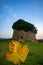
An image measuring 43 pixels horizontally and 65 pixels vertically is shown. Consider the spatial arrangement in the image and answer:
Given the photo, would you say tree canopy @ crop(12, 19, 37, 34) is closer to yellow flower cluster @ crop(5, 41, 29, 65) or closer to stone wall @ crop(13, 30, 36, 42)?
stone wall @ crop(13, 30, 36, 42)

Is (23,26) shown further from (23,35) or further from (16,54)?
(16,54)

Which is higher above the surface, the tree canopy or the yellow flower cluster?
the tree canopy

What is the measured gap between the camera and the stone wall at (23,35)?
6.62 metres

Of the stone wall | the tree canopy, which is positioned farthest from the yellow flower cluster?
the tree canopy

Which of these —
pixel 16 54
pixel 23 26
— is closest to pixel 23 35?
pixel 23 26

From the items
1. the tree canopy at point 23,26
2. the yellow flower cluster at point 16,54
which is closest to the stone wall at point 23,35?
the tree canopy at point 23,26

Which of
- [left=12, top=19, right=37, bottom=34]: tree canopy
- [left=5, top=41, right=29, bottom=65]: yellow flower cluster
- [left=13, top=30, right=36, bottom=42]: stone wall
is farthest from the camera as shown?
[left=12, top=19, right=37, bottom=34]: tree canopy

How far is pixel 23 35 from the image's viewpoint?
6695mm

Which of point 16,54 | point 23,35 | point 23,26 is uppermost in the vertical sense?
point 23,26

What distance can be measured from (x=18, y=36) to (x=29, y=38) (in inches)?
19.5

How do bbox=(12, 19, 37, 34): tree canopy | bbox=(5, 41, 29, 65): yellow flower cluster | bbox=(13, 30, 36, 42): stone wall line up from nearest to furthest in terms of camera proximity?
bbox=(5, 41, 29, 65): yellow flower cluster
bbox=(13, 30, 36, 42): stone wall
bbox=(12, 19, 37, 34): tree canopy

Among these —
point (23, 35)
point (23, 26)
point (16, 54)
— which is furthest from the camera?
point (23, 26)

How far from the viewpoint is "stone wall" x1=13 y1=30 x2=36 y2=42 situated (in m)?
6.62

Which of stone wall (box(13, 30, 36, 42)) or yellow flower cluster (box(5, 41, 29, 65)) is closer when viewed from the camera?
yellow flower cluster (box(5, 41, 29, 65))
